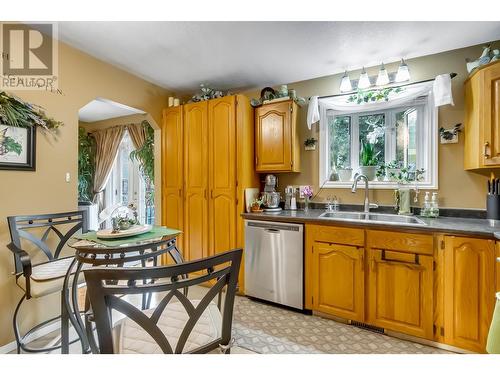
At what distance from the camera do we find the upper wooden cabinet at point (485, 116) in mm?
1831

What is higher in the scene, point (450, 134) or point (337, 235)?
point (450, 134)

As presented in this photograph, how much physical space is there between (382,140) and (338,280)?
5.18 feet

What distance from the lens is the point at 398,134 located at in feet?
8.50

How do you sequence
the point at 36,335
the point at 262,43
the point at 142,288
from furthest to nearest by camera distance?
the point at 262,43 → the point at 36,335 → the point at 142,288

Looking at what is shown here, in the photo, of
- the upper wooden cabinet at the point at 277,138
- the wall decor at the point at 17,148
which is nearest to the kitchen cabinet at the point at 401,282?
the upper wooden cabinet at the point at 277,138

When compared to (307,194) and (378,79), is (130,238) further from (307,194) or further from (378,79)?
(378,79)

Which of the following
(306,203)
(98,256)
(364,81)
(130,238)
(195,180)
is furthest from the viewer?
(195,180)

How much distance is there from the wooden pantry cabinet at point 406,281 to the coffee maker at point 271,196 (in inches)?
24.7

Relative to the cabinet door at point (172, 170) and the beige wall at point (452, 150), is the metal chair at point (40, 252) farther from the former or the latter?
the beige wall at point (452, 150)

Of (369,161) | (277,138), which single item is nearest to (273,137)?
(277,138)

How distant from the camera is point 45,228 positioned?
2.06 m

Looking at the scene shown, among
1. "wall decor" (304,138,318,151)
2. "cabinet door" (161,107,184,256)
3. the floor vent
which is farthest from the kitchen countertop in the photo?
"cabinet door" (161,107,184,256)

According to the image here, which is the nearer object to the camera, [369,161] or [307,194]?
[369,161]
